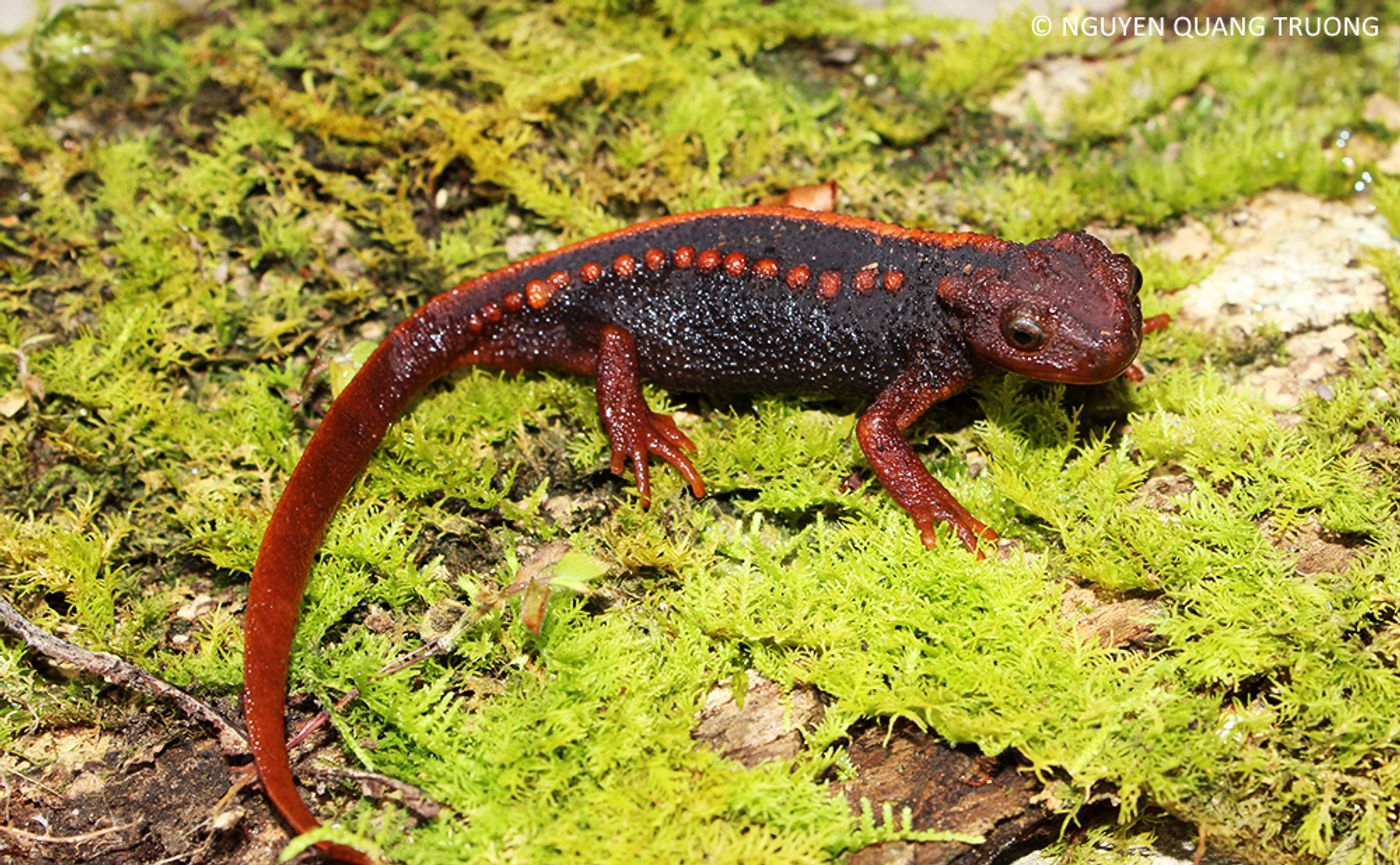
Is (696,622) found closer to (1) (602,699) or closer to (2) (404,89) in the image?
(1) (602,699)

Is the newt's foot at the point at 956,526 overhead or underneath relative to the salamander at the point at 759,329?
underneath

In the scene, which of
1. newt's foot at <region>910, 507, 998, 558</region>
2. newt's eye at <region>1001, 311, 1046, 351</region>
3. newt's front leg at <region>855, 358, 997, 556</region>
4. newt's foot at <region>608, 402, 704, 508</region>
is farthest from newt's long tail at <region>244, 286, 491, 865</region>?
newt's eye at <region>1001, 311, 1046, 351</region>

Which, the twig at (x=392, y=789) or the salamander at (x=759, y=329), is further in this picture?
the salamander at (x=759, y=329)

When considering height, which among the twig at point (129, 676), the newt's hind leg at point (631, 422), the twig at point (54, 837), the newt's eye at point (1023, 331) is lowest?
the twig at point (54, 837)

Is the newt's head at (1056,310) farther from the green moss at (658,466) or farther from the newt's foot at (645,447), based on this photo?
the newt's foot at (645,447)

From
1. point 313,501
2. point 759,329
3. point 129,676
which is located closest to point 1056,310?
point 759,329

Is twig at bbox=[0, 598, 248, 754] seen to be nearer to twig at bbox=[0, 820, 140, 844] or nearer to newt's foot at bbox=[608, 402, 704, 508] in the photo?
twig at bbox=[0, 820, 140, 844]

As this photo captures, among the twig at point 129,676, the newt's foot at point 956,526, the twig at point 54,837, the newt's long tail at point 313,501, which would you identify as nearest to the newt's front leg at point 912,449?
the newt's foot at point 956,526
